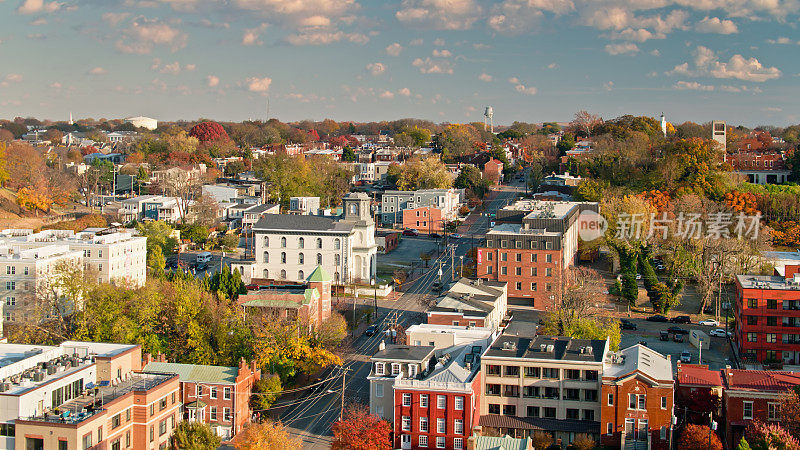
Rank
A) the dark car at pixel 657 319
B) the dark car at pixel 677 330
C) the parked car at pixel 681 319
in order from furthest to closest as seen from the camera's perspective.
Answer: the dark car at pixel 657 319 → the parked car at pixel 681 319 → the dark car at pixel 677 330

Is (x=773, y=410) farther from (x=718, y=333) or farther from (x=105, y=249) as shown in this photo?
(x=105, y=249)

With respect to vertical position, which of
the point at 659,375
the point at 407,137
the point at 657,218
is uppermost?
the point at 407,137

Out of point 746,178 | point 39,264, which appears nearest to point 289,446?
point 39,264

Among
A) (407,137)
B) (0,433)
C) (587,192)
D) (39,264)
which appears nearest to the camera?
(0,433)

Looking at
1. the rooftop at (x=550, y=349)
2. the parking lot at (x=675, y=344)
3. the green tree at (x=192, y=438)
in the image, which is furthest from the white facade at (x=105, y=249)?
the parking lot at (x=675, y=344)

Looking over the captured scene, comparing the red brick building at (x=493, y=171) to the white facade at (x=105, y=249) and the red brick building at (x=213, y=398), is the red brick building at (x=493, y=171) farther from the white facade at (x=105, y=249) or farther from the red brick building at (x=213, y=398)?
the red brick building at (x=213, y=398)

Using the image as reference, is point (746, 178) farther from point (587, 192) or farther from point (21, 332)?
point (21, 332)
